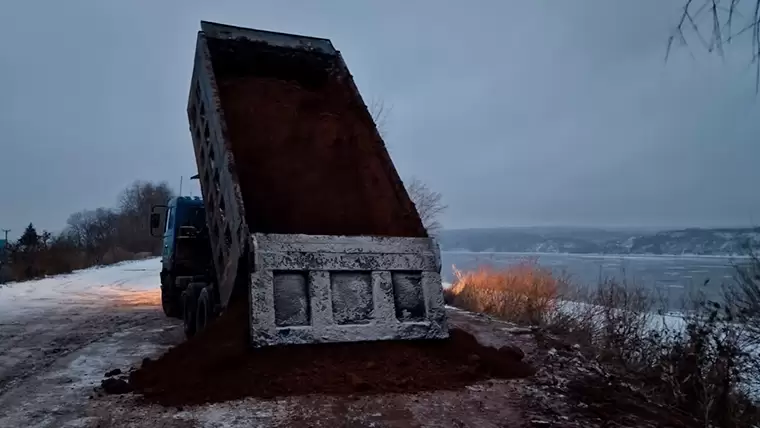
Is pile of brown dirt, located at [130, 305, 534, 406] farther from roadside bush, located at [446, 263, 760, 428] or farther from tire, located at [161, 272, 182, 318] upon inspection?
tire, located at [161, 272, 182, 318]

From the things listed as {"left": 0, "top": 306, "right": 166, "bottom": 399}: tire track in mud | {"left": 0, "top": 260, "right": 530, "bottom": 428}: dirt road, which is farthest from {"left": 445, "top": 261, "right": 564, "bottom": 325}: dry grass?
{"left": 0, "top": 306, "right": 166, "bottom": 399}: tire track in mud

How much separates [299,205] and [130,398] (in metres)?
1.98

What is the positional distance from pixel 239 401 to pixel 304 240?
1.19 m

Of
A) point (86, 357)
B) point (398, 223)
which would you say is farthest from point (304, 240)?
point (86, 357)

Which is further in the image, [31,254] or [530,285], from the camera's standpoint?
[31,254]

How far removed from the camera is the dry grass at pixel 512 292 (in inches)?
427

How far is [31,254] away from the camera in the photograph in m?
20.4

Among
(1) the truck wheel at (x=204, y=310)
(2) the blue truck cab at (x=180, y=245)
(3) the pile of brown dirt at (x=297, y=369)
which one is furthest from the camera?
(2) the blue truck cab at (x=180, y=245)

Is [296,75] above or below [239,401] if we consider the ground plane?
above

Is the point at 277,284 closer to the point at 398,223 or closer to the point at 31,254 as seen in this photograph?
the point at 398,223

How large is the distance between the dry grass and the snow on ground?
23.6 ft

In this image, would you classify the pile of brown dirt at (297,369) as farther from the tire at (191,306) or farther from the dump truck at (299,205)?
the tire at (191,306)

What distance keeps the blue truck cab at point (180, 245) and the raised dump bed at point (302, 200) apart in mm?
2232

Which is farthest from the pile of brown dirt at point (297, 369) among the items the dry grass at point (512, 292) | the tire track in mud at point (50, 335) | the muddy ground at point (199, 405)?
the dry grass at point (512, 292)
